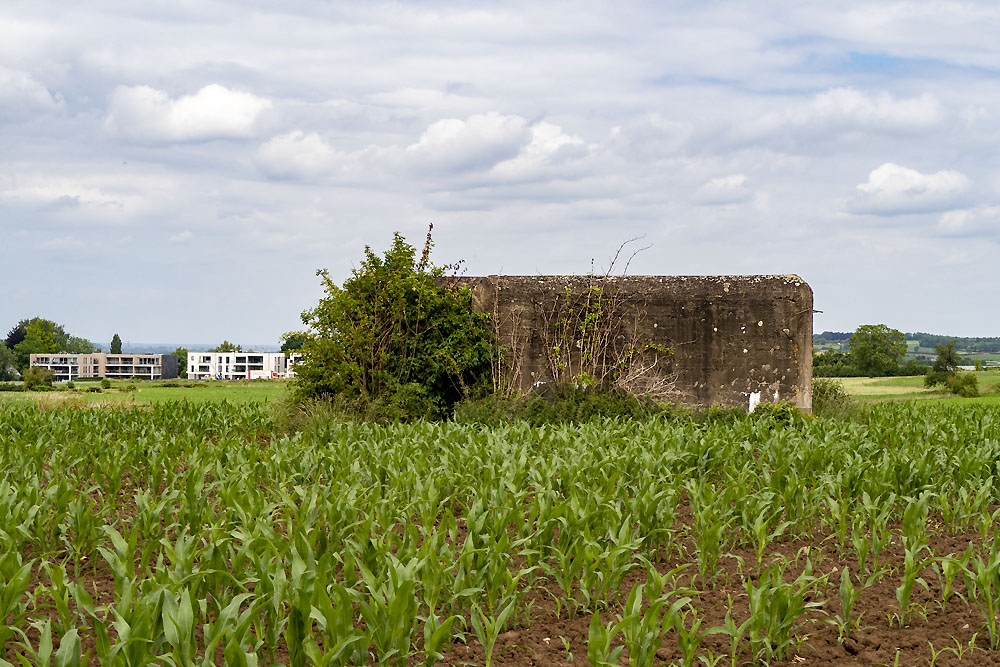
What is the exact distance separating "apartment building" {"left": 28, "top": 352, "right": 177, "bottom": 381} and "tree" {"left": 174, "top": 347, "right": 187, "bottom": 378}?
0.94 metres

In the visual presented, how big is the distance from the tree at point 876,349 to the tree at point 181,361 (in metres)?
133

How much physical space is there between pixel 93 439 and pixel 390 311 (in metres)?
6.37

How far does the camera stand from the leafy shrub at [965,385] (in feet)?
103

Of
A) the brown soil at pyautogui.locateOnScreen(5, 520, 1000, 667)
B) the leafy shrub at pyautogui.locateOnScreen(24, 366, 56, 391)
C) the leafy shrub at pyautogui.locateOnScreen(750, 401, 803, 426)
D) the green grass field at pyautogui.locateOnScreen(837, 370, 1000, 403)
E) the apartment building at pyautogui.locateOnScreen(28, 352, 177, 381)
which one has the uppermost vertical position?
the leafy shrub at pyautogui.locateOnScreen(750, 401, 803, 426)

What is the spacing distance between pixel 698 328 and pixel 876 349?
49634 millimetres

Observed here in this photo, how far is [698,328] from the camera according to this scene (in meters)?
16.0

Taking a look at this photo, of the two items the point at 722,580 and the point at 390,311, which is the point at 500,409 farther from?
the point at 722,580

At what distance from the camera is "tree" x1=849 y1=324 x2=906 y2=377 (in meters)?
57.2

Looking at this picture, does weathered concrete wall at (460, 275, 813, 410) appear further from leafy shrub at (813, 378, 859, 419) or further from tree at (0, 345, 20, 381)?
tree at (0, 345, 20, 381)

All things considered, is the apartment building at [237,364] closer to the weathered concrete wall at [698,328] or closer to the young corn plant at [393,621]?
the weathered concrete wall at [698,328]

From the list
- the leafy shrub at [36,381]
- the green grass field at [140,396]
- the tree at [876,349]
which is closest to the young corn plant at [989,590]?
the green grass field at [140,396]

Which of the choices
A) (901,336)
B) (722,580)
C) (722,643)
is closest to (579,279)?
(722,580)

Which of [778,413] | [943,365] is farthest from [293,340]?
[943,365]

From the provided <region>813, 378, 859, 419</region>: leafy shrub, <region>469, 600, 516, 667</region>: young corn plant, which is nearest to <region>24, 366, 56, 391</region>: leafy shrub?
<region>813, 378, 859, 419</region>: leafy shrub
